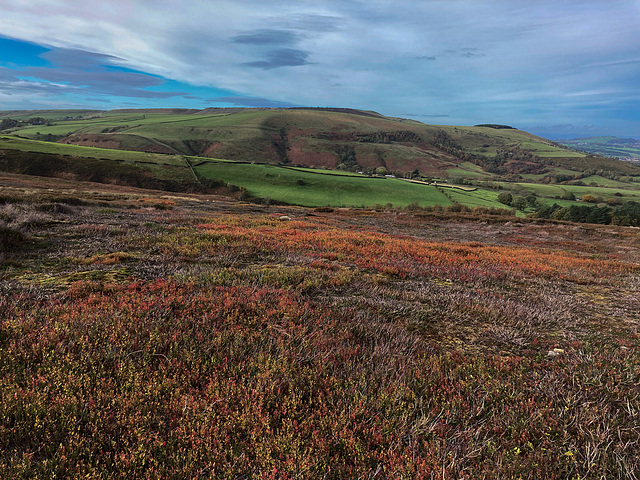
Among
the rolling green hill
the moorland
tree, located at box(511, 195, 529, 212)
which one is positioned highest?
the rolling green hill

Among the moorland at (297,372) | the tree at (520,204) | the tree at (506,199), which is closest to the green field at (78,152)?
the moorland at (297,372)

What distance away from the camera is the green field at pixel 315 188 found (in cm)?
8644

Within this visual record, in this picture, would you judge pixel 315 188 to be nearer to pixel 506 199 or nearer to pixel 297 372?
pixel 506 199

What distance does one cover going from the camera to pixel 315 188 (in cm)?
9806

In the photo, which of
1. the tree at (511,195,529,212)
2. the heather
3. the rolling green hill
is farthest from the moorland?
the tree at (511,195,529,212)

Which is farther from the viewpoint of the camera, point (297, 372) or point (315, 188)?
point (315, 188)

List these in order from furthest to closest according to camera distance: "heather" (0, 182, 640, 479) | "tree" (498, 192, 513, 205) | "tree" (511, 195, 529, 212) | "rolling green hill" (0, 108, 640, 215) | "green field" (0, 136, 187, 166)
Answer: "tree" (498, 192, 513, 205) < "green field" (0, 136, 187, 166) < "tree" (511, 195, 529, 212) < "rolling green hill" (0, 108, 640, 215) < "heather" (0, 182, 640, 479)

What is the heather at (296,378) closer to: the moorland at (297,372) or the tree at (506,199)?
the moorland at (297,372)

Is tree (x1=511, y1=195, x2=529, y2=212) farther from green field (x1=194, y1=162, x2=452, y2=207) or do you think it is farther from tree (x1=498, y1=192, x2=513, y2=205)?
green field (x1=194, y1=162, x2=452, y2=207)

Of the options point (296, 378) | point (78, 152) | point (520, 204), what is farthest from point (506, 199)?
point (78, 152)

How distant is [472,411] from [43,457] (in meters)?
4.58

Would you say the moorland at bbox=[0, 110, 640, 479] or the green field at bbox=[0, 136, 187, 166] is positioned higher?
the green field at bbox=[0, 136, 187, 166]

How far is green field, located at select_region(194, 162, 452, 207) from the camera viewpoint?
8644 cm

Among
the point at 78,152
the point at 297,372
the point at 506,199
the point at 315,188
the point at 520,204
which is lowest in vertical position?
the point at 297,372
